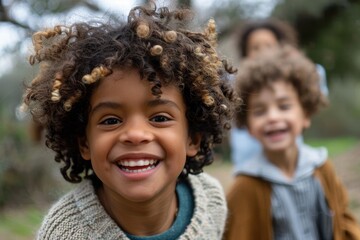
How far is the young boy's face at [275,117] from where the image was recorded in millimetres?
2762

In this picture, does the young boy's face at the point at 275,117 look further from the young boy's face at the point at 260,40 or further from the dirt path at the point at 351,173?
the dirt path at the point at 351,173

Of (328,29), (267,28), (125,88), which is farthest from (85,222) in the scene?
(328,29)

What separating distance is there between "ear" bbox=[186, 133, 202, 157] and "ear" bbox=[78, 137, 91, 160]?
1.18ft

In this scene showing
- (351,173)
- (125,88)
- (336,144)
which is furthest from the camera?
(336,144)

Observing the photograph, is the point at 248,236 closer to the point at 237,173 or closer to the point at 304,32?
the point at 237,173

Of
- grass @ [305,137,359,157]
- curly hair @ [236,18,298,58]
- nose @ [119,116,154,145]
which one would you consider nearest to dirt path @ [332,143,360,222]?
grass @ [305,137,359,157]

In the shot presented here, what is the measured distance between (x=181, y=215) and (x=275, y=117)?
887mm

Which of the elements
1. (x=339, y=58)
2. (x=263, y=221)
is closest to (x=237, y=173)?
(x=263, y=221)

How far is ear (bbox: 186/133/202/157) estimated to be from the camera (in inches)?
79.9

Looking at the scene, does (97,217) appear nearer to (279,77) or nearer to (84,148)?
(84,148)

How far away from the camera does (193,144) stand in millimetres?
2061

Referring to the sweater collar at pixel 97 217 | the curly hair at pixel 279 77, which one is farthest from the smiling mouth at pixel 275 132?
the sweater collar at pixel 97 217

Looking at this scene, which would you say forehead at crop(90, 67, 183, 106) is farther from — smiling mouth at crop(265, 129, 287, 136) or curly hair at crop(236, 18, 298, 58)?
curly hair at crop(236, 18, 298, 58)

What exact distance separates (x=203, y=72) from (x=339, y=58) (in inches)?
180
